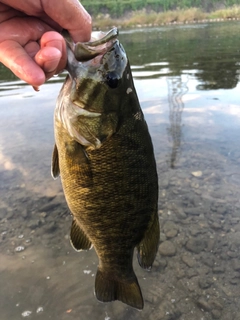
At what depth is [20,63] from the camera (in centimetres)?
155

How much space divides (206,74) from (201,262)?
330 inches

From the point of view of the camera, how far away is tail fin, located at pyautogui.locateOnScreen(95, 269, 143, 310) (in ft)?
6.84

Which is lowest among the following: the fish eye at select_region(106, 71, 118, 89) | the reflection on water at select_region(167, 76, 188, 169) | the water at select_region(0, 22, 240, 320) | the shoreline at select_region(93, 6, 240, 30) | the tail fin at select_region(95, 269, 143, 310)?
the shoreline at select_region(93, 6, 240, 30)

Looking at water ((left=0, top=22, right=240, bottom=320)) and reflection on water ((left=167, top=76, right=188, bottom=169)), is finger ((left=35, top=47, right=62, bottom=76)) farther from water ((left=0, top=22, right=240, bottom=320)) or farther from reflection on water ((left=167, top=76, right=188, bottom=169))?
reflection on water ((left=167, top=76, right=188, bottom=169))

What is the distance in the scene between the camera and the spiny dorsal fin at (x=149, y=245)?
1.99m

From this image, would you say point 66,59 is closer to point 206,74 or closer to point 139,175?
point 139,175

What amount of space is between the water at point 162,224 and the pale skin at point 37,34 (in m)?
2.19

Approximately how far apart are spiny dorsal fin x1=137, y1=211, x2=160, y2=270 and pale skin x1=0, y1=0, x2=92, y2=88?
1072 mm

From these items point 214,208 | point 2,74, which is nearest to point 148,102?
point 214,208

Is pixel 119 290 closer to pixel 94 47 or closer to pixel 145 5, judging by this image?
pixel 94 47

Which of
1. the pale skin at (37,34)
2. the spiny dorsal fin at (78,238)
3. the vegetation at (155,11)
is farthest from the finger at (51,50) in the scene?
the vegetation at (155,11)

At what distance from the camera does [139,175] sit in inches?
69.5

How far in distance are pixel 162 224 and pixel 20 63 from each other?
2779 millimetres

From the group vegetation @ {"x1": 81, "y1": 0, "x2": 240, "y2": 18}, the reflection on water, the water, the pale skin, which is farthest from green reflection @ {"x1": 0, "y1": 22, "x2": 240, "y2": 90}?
vegetation @ {"x1": 81, "y1": 0, "x2": 240, "y2": 18}
